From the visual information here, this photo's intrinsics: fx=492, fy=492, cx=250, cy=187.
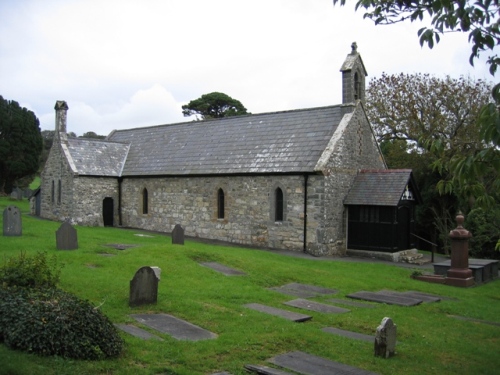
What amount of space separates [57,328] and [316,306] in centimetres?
664

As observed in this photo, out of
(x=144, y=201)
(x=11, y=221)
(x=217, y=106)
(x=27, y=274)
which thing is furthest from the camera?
(x=217, y=106)

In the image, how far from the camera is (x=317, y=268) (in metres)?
18.2

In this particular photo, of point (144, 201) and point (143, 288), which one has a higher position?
point (144, 201)

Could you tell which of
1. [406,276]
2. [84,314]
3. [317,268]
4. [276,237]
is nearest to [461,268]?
[406,276]

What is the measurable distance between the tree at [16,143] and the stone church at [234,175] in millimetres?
14841

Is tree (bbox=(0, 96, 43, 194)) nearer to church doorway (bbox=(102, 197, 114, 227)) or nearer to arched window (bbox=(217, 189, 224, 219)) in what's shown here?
church doorway (bbox=(102, 197, 114, 227))

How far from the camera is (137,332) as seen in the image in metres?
8.73

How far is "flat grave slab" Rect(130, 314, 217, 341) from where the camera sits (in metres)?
8.78

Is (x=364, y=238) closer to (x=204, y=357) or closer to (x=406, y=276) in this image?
(x=406, y=276)

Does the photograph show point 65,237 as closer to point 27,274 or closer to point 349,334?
point 27,274

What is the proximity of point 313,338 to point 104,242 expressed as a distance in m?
12.7

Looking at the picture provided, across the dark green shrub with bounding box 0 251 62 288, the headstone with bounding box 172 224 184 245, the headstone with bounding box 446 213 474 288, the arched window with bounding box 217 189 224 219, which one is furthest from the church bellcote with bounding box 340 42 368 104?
the dark green shrub with bounding box 0 251 62 288

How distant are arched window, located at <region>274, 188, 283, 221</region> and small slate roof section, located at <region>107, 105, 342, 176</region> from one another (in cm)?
111

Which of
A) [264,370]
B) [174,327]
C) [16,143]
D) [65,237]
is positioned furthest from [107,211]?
[264,370]
